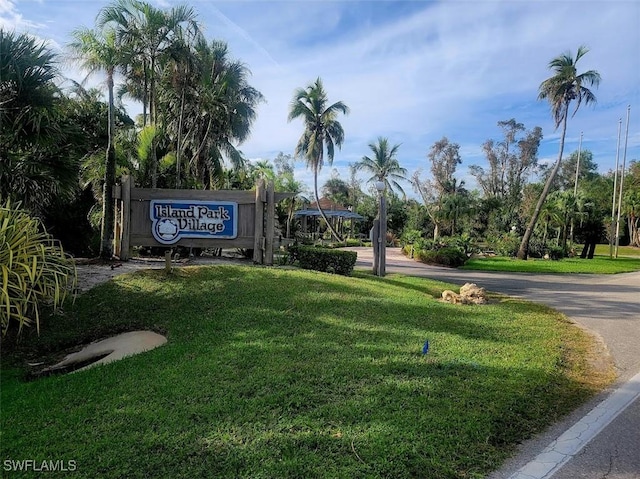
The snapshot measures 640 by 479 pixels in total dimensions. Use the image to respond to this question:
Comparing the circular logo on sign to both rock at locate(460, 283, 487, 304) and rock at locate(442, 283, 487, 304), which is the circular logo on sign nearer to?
rock at locate(442, 283, 487, 304)

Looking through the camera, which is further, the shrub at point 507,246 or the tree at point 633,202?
the tree at point 633,202

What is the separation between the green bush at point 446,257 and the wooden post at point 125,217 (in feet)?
47.1

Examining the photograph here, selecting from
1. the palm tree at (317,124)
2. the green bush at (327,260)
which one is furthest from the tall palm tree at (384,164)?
the green bush at (327,260)

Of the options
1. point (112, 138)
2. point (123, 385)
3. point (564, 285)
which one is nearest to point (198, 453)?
point (123, 385)

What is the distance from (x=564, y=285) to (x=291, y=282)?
1014cm

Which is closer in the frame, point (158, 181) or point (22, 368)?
point (22, 368)

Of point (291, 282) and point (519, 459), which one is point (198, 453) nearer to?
point (519, 459)

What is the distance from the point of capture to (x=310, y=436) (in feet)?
9.67

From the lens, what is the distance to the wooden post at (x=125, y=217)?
32.6 feet

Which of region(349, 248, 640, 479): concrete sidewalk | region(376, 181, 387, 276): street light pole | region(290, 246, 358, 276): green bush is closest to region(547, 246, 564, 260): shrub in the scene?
region(376, 181, 387, 276): street light pole

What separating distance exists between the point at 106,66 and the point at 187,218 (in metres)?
3.96

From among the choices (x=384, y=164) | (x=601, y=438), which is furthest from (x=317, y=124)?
(x=601, y=438)

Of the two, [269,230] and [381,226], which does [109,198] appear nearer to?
[269,230]

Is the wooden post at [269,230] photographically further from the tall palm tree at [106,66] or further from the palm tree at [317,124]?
the palm tree at [317,124]
